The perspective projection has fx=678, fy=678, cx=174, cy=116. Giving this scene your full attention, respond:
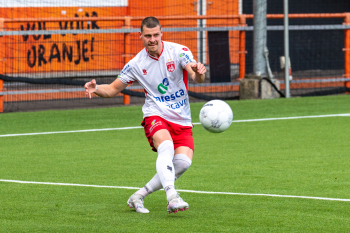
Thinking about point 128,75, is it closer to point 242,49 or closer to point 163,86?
point 163,86

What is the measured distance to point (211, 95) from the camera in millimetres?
16078

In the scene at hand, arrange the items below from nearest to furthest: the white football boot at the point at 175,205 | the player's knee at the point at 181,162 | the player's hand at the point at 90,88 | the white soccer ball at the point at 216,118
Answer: the white football boot at the point at 175,205 < the player's knee at the point at 181,162 < the player's hand at the point at 90,88 < the white soccer ball at the point at 216,118

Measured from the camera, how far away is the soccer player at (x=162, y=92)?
605cm

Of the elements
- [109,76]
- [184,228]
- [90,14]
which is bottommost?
[184,228]

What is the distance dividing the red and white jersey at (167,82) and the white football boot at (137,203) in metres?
0.77

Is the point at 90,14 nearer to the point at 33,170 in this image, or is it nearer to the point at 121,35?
the point at 121,35

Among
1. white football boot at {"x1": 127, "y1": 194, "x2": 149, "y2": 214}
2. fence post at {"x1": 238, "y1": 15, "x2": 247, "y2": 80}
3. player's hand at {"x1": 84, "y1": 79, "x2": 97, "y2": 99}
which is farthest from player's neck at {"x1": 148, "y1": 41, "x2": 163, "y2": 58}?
fence post at {"x1": 238, "y1": 15, "x2": 247, "y2": 80}

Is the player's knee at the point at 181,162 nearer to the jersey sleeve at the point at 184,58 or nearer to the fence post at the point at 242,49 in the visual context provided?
the jersey sleeve at the point at 184,58

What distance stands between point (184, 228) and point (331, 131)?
20.3 ft

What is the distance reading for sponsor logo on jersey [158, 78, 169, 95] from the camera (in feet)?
20.4

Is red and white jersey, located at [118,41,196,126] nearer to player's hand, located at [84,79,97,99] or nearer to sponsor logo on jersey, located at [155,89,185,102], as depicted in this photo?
sponsor logo on jersey, located at [155,89,185,102]

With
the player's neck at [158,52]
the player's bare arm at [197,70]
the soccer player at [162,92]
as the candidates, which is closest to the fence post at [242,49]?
the soccer player at [162,92]

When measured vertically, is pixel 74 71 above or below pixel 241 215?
above

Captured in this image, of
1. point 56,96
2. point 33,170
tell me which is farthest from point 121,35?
point 33,170
